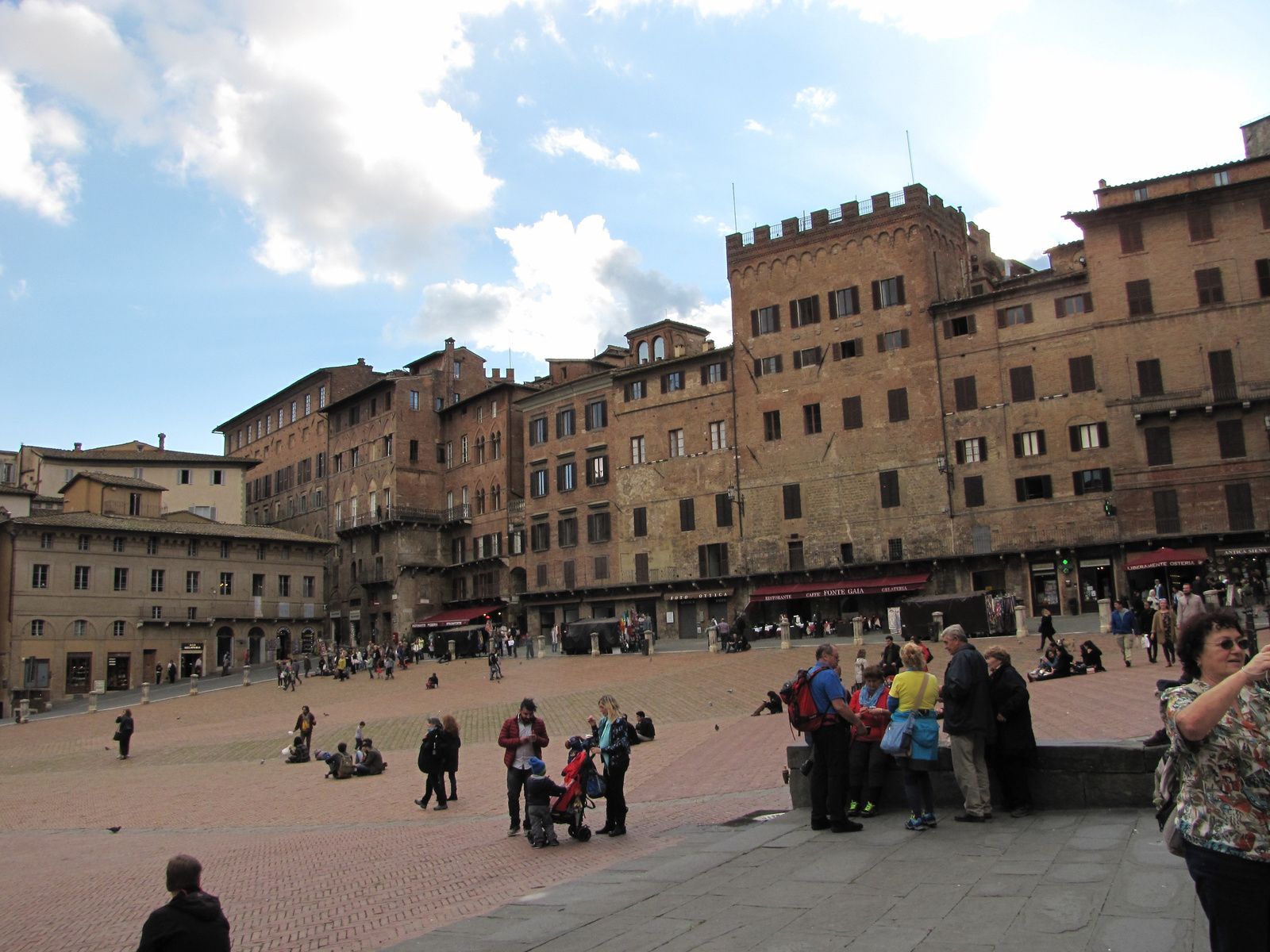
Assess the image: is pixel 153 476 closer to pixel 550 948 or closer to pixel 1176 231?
pixel 1176 231

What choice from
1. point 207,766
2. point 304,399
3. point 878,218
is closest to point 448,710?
point 207,766

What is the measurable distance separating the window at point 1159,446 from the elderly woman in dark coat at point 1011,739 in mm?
34741

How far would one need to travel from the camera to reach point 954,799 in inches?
358

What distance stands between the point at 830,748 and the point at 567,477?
4882 centimetres

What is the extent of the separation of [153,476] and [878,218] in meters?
51.5

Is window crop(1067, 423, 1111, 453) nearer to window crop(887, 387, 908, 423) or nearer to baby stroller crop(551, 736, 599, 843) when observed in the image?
window crop(887, 387, 908, 423)

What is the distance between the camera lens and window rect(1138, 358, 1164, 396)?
39.1 metres

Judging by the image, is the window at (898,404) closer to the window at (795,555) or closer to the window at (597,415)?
the window at (795,555)

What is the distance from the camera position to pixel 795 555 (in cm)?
4719

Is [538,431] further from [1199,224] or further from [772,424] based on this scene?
[1199,224]

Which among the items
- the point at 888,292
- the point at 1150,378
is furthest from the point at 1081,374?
the point at 888,292

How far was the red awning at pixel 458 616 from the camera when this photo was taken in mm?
59812

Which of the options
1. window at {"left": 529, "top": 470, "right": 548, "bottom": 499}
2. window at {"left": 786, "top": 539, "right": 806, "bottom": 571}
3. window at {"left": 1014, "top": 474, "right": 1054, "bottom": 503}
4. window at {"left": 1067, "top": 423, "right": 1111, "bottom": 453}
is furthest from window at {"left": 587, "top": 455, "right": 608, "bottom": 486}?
window at {"left": 1067, "top": 423, "right": 1111, "bottom": 453}

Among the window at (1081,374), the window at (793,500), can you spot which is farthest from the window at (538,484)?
the window at (1081,374)
